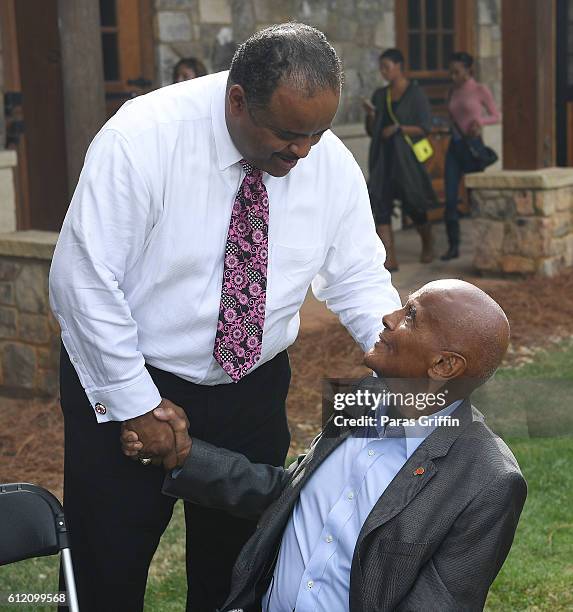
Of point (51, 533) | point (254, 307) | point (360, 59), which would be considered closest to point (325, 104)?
point (254, 307)

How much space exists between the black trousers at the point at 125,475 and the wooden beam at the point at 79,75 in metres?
3.62

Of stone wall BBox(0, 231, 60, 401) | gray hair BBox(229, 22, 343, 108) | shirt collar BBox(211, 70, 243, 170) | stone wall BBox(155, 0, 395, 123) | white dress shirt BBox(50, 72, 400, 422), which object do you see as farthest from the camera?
stone wall BBox(155, 0, 395, 123)

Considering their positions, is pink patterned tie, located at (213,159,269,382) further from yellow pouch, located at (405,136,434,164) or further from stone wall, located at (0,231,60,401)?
yellow pouch, located at (405,136,434,164)

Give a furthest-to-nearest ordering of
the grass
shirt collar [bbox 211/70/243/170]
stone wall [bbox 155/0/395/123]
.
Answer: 1. stone wall [bbox 155/0/395/123]
2. the grass
3. shirt collar [bbox 211/70/243/170]

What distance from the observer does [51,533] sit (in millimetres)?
2732

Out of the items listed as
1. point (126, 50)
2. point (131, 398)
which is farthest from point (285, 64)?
point (126, 50)

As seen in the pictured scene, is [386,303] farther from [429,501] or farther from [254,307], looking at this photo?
[429,501]

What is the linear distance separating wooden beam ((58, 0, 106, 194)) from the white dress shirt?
364 centimetres

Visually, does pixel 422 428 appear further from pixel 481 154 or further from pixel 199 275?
pixel 481 154

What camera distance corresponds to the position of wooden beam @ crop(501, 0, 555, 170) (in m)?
8.59

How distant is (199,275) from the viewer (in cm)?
272

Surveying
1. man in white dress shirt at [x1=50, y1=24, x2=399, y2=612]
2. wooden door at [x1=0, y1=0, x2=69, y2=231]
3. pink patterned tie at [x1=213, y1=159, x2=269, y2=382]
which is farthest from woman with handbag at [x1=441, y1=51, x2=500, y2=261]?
pink patterned tie at [x1=213, y1=159, x2=269, y2=382]

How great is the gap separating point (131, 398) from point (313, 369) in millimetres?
4026

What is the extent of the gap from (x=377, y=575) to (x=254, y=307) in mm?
721
